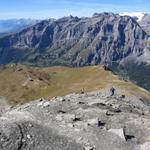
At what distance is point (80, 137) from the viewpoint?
5553 cm

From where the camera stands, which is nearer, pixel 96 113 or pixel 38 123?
pixel 38 123

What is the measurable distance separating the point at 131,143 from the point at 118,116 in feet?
38.4

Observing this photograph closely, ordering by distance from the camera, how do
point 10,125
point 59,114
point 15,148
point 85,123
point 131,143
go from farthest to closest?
point 59,114 → point 85,123 → point 131,143 → point 10,125 → point 15,148

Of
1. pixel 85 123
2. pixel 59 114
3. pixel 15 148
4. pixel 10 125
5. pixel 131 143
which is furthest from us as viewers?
pixel 59 114

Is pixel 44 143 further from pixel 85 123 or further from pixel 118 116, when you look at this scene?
pixel 118 116

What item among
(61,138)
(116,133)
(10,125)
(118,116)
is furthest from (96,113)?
(10,125)

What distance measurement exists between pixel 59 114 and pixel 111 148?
43.6 ft

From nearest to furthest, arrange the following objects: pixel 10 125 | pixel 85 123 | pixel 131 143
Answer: pixel 10 125, pixel 131 143, pixel 85 123

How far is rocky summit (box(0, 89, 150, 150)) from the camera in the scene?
2042 inches

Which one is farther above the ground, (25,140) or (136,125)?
(25,140)

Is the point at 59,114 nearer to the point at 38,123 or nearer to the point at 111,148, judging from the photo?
the point at 38,123

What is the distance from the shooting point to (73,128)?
5834 centimetres

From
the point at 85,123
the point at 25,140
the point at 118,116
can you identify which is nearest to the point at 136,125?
the point at 118,116

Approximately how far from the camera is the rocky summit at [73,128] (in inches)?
2042
